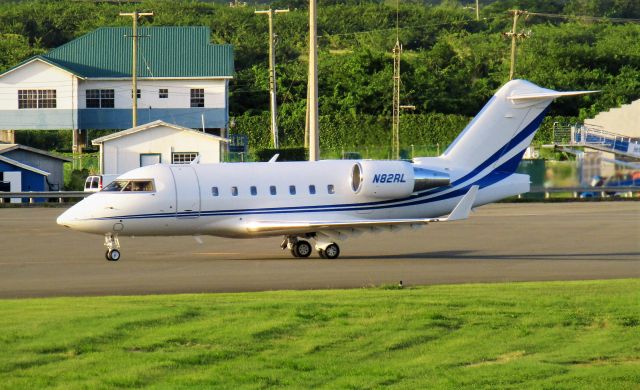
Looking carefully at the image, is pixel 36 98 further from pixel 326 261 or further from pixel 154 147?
pixel 326 261

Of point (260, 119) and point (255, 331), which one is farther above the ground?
point (260, 119)

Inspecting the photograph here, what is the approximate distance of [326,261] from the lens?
27.9m

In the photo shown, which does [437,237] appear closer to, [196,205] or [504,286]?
[196,205]

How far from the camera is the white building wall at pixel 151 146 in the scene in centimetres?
6262

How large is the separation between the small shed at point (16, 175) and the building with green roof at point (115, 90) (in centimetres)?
1797

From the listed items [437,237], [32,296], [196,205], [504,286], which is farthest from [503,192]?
[32,296]

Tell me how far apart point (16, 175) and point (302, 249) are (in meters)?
31.4

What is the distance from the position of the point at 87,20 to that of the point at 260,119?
5010cm

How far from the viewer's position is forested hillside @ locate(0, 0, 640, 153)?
82.9 m

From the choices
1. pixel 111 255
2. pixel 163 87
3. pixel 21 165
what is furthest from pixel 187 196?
pixel 163 87

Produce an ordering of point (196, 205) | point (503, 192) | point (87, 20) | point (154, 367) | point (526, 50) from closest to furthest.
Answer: point (154, 367)
point (196, 205)
point (503, 192)
point (526, 50)
point (87, 20)

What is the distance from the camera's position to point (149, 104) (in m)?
77.4

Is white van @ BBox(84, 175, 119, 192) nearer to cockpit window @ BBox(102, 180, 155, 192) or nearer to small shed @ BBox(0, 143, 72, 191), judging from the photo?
small shed @ BBox(0, 143, 72, 191)

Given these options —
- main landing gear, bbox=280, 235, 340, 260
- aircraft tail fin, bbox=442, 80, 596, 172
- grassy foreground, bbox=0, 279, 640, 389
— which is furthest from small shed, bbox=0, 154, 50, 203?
grassy foreground, bbox=0, 279, 640, 389
